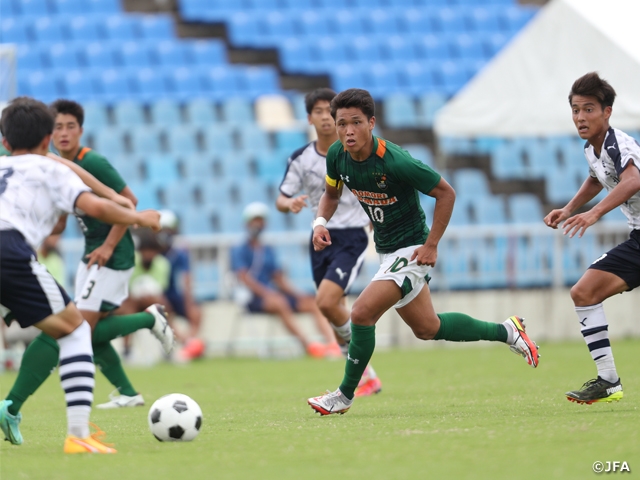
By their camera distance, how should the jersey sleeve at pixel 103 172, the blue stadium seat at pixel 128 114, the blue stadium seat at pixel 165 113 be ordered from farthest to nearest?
the blue stadium seat at pixel 165 113 → the blue stadium seat at pixel 128 114 → the jersey sleeve at pixel 103 172

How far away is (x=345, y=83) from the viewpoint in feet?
64.3

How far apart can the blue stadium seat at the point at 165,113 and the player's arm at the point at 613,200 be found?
13199 millimetres

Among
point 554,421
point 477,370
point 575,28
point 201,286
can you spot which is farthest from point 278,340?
point 554,421

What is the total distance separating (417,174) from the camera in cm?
607

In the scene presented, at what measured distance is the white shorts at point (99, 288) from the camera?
786 centimetres

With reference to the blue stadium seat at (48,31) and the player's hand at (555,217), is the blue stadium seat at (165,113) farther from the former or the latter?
the player's hand at (555,217)

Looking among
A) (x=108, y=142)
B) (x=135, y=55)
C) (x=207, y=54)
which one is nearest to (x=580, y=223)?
(x=108, y=142)

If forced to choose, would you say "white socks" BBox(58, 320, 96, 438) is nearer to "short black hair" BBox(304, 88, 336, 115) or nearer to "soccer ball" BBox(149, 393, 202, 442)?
"soccer ball" BBox(149, 393, 202, 442)

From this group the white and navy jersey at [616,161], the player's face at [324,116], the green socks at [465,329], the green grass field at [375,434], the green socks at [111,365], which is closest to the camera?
the green grass field at [375,434]

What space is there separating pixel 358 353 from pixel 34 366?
199 centimetres

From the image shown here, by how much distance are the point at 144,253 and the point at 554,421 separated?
29.0 ft

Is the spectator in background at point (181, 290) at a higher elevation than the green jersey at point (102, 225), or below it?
below

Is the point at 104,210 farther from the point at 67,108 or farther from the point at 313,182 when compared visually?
the point at 313,182

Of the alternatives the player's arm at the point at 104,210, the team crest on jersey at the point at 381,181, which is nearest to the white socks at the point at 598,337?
the team crest on jersey at the point at 381,181
